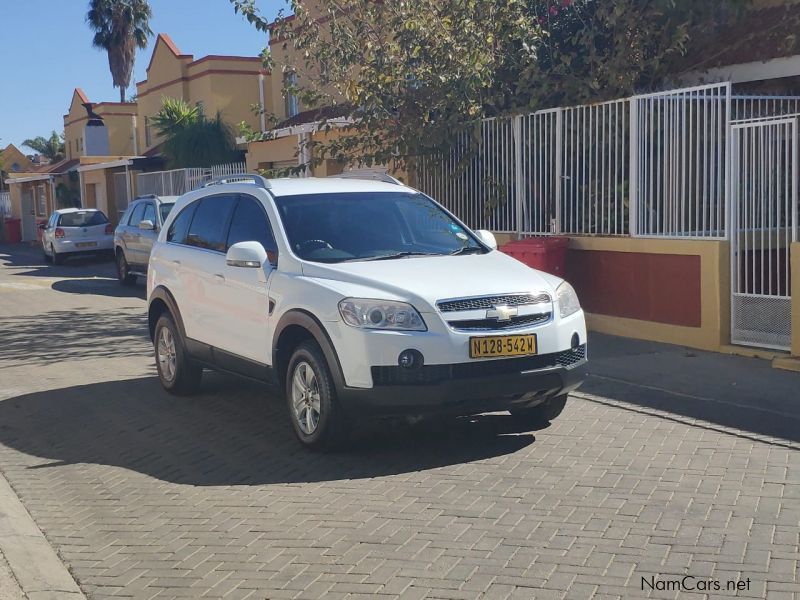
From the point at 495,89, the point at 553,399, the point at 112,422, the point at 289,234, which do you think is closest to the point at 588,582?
the point at 553,399

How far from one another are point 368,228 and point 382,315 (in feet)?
4.56

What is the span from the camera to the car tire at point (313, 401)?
642cm

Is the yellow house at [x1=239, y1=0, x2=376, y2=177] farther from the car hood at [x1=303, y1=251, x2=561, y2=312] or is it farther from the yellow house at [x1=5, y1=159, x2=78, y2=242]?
the yellow house at [x1=5, y1=159, x2=78, y2=242]

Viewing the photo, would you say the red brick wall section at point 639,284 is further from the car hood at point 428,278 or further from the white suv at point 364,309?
the car hood at point 428,278

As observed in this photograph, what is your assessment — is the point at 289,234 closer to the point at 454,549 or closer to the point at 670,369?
the point at 454,549

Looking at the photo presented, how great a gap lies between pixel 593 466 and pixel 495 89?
28.8ft

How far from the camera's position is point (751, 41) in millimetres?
12820

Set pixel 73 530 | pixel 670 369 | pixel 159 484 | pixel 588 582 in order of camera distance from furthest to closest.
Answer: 1. pixel 670 369
2. pixel 159 484
3. pixel 73 530
4. pixel 588 582

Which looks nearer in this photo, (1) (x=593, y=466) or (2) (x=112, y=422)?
(1) (x=593, y=466)

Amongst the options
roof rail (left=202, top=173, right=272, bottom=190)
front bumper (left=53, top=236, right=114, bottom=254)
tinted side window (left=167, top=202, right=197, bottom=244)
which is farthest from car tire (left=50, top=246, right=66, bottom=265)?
roof rail (left=202, top=173, right=272, bottom=190)

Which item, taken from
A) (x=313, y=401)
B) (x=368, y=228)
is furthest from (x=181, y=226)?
(x=313, y=401)

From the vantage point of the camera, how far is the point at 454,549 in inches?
194

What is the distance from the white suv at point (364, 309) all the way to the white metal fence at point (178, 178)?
1566 cm

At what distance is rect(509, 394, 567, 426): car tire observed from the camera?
7.15 meters
